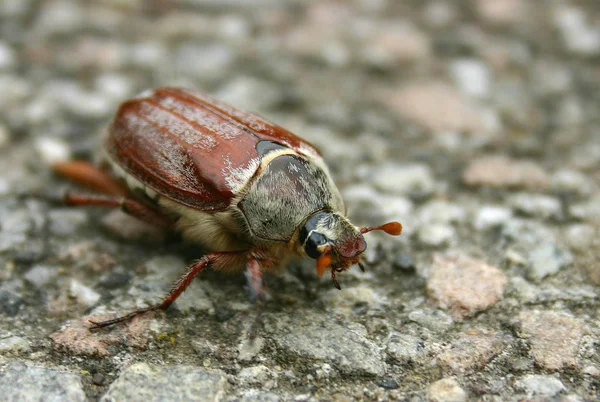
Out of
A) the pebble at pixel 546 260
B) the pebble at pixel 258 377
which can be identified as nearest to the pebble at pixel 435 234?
the pebble at pixel 546 260

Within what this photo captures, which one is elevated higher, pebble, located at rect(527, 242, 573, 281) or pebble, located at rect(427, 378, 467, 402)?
pebble, located at rect(527, 242, 573, 281)

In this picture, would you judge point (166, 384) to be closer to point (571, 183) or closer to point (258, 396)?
point (258, 396)

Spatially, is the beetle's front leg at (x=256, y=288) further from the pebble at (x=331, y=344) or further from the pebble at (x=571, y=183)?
the pebble at (x=571, y=183)

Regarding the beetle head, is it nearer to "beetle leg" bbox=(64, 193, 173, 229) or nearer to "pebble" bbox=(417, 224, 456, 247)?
"pebble" bbox=(417, 224, 456, 247)

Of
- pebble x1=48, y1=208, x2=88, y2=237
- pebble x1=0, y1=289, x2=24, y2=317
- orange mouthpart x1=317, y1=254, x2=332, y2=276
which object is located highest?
orange mouthpart x1=317, y1=254, x2=332, y2=276

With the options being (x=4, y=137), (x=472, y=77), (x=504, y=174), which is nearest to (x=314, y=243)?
(x=504, y=174)

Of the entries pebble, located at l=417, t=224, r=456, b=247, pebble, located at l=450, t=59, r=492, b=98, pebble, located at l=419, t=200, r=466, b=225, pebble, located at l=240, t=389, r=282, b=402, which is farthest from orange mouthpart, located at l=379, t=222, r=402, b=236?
pebble, located at l=450, t=59, r=492, b=98

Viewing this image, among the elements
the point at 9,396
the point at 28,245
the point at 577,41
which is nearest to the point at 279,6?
the point at 577,41
